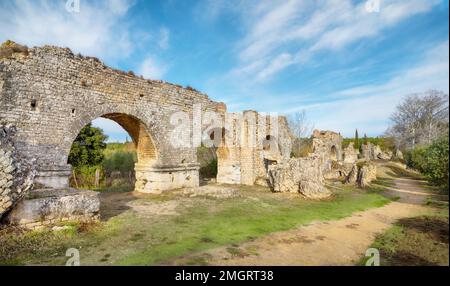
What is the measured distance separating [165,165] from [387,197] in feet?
31.0

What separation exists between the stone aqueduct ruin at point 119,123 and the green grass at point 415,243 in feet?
14.0

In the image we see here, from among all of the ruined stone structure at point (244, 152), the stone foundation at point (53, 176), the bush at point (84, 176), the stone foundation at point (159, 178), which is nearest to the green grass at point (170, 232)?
the stone foundation at point (159, 178)

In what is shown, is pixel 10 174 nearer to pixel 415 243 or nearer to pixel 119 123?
pixel 119 123

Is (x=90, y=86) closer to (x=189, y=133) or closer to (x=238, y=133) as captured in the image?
(x=189, y=133)

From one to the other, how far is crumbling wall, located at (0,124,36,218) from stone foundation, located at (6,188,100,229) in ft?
1.00

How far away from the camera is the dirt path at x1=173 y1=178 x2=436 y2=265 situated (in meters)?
4.64

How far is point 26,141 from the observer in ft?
26.3

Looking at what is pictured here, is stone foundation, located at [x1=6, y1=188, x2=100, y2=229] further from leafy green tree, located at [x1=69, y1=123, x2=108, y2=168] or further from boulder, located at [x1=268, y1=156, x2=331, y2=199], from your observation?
leafy green tree, located at [x1=69, y1=123, x2=108, y2=168]

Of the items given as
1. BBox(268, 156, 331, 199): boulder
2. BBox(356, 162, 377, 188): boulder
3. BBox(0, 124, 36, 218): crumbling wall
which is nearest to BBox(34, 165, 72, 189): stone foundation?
BBox(0, 124, 36, 218): crumbling wall

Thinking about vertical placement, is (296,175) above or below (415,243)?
above

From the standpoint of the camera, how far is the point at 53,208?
6.30 metres

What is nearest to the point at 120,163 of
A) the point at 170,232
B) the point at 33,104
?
the point at 33,104

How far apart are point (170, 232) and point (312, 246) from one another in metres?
3.05

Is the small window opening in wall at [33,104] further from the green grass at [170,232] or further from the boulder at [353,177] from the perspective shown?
the boulder at [353,177]
